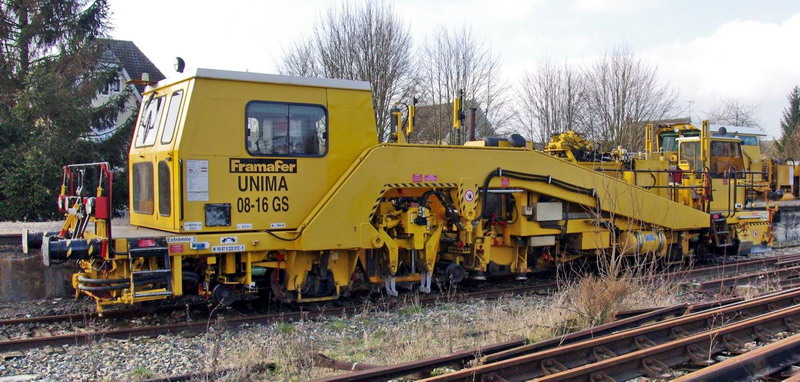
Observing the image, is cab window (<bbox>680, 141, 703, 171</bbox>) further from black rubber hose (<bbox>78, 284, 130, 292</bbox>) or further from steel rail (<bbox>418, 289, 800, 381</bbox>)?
black rubber hose (<bbox>78, 284, 130, 292</bbox>)

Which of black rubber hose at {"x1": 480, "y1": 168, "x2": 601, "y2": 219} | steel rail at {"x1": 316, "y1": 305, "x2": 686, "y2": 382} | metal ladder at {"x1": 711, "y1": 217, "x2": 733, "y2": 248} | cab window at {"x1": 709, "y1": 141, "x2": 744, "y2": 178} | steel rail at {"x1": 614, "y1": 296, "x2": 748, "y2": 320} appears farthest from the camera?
cab window at {"x1": 709, "y1": 141, "x2": 744, "y2": 178}

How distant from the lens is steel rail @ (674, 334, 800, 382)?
15.7 feet

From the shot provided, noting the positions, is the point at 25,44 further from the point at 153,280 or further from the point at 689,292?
the point at 689,292

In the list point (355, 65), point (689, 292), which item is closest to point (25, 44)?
point (355, 65)

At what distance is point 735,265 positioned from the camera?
525 inches

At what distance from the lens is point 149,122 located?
9.12 meters

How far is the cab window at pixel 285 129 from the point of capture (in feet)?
27.5

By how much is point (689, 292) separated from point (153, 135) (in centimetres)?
837

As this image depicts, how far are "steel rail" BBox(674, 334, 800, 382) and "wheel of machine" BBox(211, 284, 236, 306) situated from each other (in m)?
5.50

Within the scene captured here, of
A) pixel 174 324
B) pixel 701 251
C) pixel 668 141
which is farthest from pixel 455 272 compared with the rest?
pixel 668 141

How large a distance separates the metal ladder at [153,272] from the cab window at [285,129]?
1.70 meters

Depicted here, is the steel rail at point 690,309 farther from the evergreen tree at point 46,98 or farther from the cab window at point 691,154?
the evergreen tree at point 46,98

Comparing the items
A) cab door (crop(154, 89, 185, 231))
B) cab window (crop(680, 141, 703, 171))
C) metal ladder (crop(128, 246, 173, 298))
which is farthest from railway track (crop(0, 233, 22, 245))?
cab window (crop(680, 141, 703, 171))

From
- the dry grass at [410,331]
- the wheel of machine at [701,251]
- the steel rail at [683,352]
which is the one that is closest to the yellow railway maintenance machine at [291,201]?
the dry grass at [410,331]
